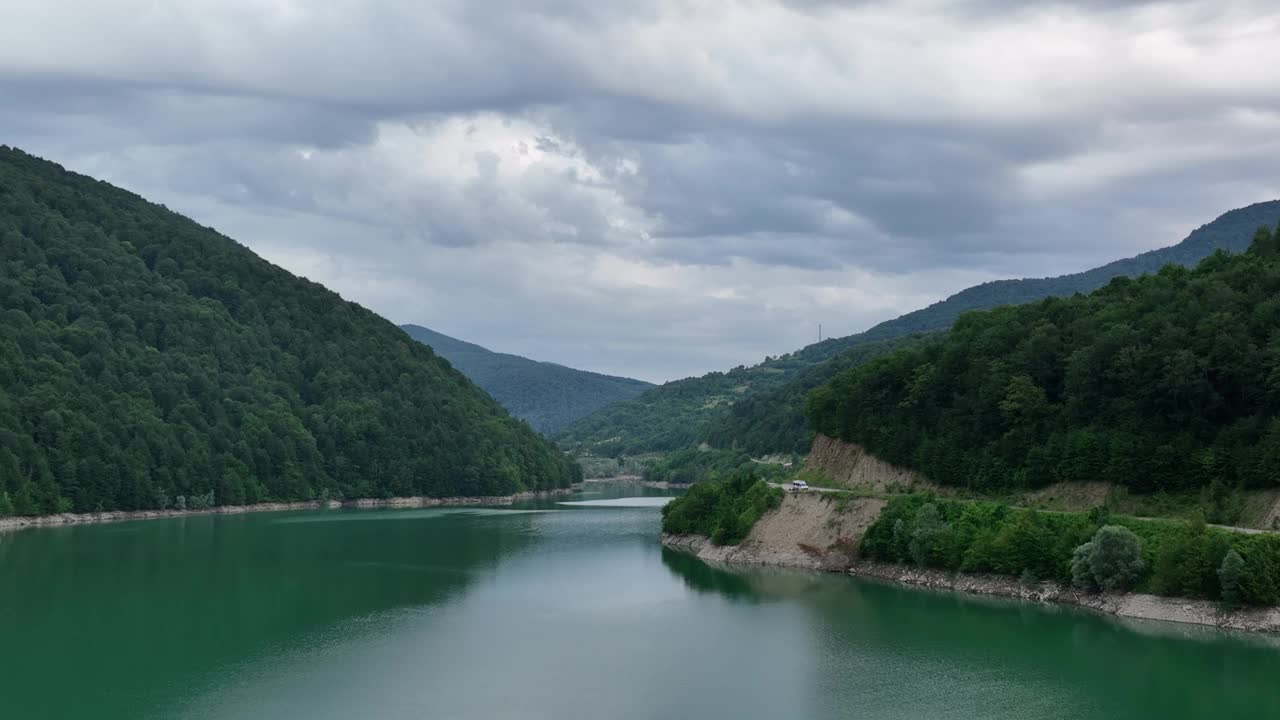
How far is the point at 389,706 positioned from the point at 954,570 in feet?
112

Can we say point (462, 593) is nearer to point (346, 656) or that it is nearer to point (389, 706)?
point (346, 656)

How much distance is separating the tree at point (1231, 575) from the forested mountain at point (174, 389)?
328 ft

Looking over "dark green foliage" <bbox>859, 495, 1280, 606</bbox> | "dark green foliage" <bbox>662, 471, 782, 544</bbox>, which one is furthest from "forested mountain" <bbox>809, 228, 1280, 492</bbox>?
"dark green foliage" <bbox>662, 471, 782, 544</bbox>

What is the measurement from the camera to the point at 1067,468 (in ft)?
232

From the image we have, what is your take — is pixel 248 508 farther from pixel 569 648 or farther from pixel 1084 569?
pixel 1084 569

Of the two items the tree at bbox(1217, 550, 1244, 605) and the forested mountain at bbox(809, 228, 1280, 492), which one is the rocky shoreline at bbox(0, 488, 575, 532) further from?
the tree at bbox(1217, 550, 1244, 605)

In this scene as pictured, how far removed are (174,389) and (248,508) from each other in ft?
57.3

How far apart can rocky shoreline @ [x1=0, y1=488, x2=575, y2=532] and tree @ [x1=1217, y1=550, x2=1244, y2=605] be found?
97926 mm

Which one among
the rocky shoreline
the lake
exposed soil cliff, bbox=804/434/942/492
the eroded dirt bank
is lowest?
the lake

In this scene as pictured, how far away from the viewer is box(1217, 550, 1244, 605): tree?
171 feet

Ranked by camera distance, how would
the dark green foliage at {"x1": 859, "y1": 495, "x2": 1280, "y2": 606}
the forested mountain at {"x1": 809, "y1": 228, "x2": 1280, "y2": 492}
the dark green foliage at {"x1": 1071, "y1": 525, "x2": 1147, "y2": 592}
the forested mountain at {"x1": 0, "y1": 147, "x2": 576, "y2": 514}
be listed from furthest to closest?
the forested mountain at {"x1": 0, "y1": 147, "x2": 576, "y2": 514} < the forested mountain at {"x1": 809, "y1": 228, "x2": 1280, "y2": 492} < the dark green foliage at {"x1": 1071, "y1": 525, "x2": 1147, "y2": 592} < the dark green foliage at {"x1": 859, "y1": 495, "x2": 1280, "y2": 606}

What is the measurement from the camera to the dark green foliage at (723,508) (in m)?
86.9

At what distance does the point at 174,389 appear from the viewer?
155625 mm

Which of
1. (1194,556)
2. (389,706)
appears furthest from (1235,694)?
(389,706)
